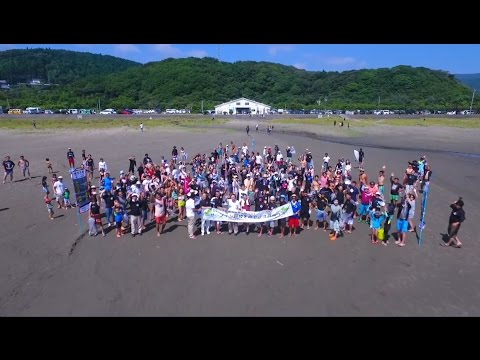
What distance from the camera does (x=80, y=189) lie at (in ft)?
43.6

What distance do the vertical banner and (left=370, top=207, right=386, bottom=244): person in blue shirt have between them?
10260mm

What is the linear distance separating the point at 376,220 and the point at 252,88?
129802mm

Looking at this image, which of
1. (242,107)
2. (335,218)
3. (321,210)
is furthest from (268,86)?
(335,218)

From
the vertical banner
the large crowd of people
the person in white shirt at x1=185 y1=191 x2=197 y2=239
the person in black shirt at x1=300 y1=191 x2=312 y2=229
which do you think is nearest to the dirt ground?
the person in white shirt at x1=185 y1=191 x2=197 y2=239

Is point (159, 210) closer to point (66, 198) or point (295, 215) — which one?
point (295, 215)

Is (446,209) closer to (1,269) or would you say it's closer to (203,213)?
(203,213)

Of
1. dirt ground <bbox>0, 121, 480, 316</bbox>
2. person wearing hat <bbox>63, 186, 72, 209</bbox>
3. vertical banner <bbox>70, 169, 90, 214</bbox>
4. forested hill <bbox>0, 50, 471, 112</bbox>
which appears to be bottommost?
dirt ground <bbox>0, 121, 480, 316</bbox>

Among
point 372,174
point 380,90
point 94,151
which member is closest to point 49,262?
point 372,174

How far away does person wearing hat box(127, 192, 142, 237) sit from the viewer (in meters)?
12.0

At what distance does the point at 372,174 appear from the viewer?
75.5 ft

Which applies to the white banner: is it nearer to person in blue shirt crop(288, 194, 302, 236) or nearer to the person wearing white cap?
person in blue shirt crop(288, 194, 302, 236)

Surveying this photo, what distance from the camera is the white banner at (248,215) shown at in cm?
1229

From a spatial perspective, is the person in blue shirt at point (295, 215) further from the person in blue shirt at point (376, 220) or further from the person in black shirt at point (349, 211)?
the person in blue shirt at point (376, 220)
